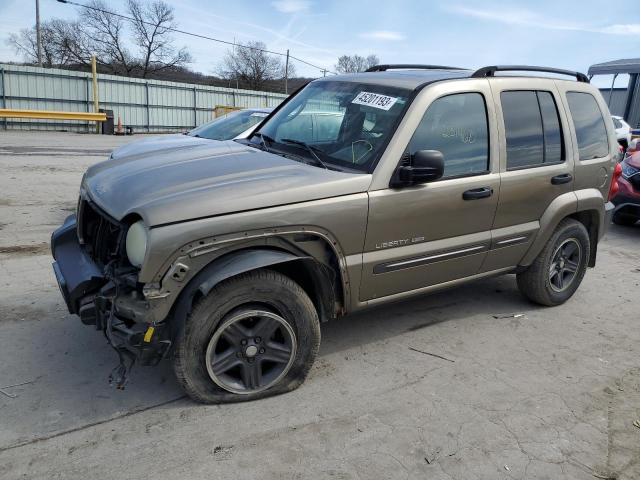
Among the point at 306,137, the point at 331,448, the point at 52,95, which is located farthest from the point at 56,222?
the point at 52,95

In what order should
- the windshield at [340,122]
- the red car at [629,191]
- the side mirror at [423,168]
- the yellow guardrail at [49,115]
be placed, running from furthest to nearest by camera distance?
the yellow guardrail at [49,115]
the red car at [629,191]
the windshield at [340,122]
the side mirror at [423,168]

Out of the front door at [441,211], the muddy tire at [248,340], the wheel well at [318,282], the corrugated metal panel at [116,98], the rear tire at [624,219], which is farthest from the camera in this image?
the corrugated metal panel at [116,98]

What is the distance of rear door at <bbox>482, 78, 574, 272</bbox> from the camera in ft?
13.3

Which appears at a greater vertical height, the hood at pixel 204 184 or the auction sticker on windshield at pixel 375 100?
the auction sticker on windshield at pixel 375 100

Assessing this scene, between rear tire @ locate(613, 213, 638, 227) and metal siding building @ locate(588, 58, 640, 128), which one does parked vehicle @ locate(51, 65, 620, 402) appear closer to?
rear tire @ locate(613, 213, 638, 227)

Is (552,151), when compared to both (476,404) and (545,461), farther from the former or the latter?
(545,461)

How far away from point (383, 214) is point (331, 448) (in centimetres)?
141

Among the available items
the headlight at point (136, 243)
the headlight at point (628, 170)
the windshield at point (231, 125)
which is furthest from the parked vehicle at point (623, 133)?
the headlight at point (136, 243)

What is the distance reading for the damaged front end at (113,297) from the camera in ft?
9.13

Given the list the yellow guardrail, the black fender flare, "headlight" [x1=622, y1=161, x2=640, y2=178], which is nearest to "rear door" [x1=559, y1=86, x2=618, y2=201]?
the black fender flare

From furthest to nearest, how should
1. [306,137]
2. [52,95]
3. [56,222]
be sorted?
[52,95], [56,222], [306,137]

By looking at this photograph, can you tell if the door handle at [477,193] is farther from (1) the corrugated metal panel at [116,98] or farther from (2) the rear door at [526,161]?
(1) the corrugated metal panel at [116,98]

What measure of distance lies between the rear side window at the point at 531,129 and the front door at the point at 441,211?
23 centimetres

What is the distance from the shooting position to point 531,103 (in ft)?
14.1
